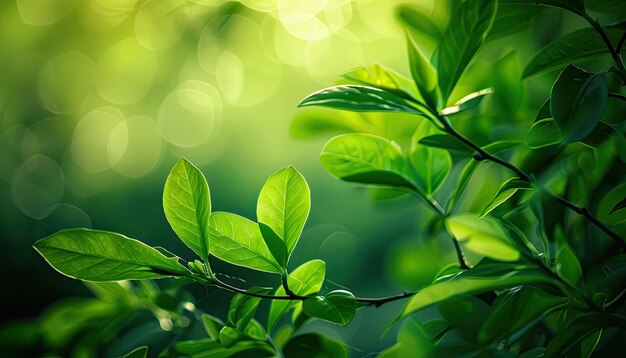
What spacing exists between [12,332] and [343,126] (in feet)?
0.95

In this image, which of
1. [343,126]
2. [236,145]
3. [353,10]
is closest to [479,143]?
[343,126]

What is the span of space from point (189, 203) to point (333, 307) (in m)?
0.09

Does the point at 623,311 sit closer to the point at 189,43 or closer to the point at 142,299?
the point at 142,299

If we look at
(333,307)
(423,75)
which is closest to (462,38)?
(423,75)

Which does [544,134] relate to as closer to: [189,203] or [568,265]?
[568,265]

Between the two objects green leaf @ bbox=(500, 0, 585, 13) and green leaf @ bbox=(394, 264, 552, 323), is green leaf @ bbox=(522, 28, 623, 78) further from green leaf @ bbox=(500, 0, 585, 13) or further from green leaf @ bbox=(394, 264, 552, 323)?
green leaf @ bbox=(394, 264, 552, 323)

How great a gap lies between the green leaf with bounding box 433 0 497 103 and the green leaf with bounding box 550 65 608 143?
0.14ft

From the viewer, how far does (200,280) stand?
0.27m

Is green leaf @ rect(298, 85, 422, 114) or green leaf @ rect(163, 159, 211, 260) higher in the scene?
green leaf @ rect(298, 85, 422, 114)

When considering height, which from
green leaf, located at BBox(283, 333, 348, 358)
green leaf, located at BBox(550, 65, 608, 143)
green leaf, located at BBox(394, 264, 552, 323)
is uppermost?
green leaf, located at BBox(550, 65, 608, 143)

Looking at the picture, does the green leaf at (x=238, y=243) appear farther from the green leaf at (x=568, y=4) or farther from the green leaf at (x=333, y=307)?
the green leaf at (x=568, y=4)

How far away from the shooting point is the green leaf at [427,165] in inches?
12.7

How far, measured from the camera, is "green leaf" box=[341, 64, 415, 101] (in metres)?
0.29

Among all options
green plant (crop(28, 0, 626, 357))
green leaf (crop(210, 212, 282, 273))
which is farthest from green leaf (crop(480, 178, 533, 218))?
green leaf (crop(210, 212, 282, 273))
